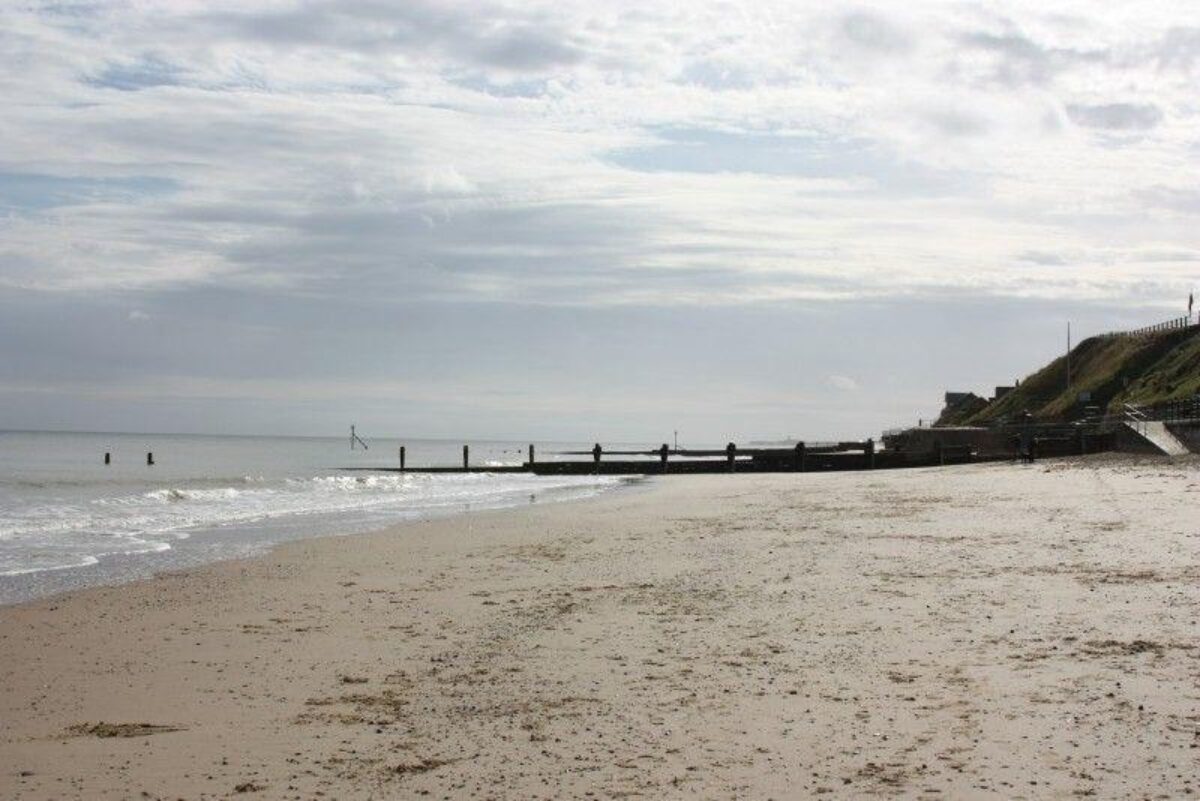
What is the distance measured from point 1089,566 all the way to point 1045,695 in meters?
5.68

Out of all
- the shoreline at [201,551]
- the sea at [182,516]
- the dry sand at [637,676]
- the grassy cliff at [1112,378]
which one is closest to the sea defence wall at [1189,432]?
the sea at [182,516]

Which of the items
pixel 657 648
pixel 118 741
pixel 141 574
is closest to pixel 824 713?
pixel 657 648

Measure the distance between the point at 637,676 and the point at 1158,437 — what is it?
35958 mm

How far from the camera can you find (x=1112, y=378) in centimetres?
8688

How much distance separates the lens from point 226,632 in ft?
34.0

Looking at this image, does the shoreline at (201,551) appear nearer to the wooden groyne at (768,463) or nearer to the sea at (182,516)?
the sea at (182,516)

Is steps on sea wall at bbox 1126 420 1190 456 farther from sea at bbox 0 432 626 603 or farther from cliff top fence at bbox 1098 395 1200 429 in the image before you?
sea at bbox 0 432 626 603

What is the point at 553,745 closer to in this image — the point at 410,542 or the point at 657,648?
the point at 657,648

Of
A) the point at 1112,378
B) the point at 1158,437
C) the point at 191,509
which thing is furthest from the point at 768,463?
the point at 1112,378

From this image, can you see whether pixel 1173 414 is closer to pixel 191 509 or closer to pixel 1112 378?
pixel 191 509

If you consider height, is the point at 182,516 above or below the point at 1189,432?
below

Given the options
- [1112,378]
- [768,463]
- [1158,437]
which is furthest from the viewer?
[1112,378]

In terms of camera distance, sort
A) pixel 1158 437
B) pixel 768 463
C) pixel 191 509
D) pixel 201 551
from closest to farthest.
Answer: pixel 201 551 < pixel 191 509 < pixel 1158 437 < pixel 768 463

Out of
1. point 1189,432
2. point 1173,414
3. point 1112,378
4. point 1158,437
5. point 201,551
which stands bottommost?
point 201,551
